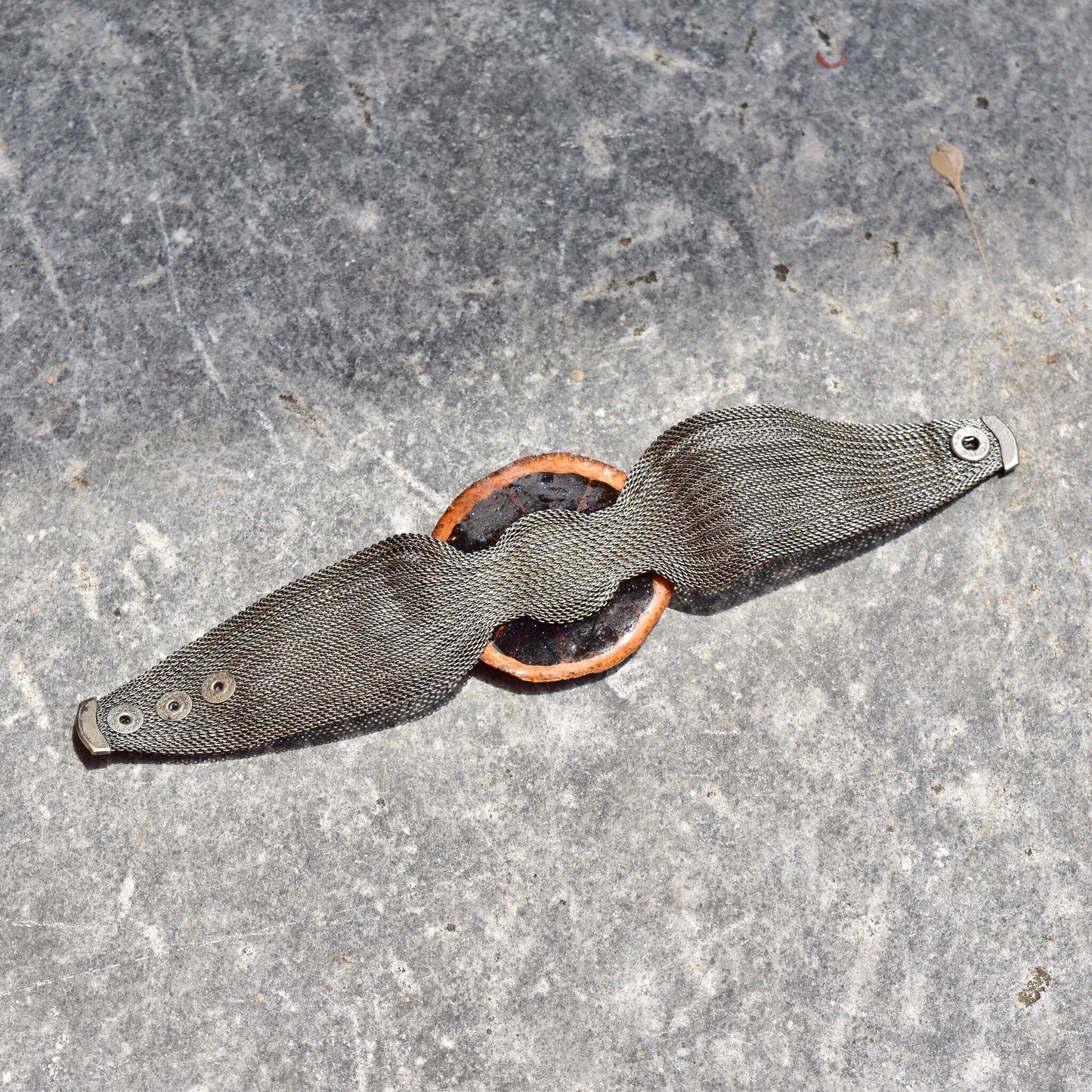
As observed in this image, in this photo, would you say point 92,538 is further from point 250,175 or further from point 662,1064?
point 662,1064

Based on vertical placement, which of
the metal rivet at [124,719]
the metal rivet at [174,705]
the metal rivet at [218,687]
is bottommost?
the metal rivet at [124,719]

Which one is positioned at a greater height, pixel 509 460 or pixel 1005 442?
pixel 1005 442

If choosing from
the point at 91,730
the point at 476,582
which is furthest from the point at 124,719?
the point at 476,582

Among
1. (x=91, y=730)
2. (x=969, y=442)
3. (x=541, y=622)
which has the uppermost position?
(x=969, y=442)

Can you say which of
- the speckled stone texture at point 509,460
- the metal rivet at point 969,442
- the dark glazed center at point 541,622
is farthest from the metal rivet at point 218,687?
the metal rivet at point 969,442

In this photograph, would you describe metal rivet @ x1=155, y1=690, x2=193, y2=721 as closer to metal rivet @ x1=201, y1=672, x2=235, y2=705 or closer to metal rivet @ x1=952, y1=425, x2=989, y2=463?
metal rivet @ x1=201, y1=672, x2=235, y2=705

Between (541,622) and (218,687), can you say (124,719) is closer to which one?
(218,687)

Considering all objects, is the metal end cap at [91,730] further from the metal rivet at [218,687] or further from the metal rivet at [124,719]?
the metal rivet at [218,687]
